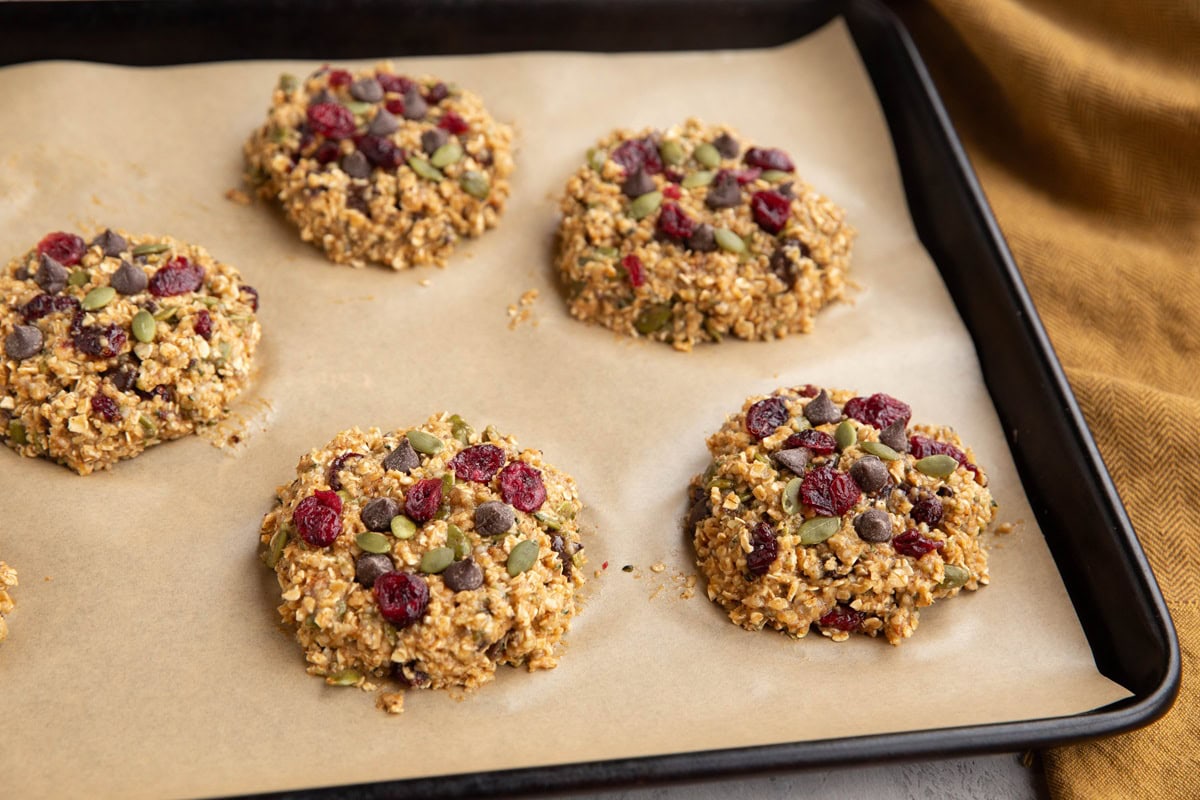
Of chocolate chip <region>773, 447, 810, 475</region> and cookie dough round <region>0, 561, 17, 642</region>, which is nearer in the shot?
cookie dough round <region>0, 561, 17, 642</region>

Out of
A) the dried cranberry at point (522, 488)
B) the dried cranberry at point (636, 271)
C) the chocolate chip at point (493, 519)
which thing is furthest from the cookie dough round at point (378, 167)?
the chocolate chip at point (493, 519)

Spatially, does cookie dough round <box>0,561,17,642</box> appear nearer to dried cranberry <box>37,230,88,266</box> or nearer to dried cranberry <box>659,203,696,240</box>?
dried cranberry <box>37,230,88,266</box>

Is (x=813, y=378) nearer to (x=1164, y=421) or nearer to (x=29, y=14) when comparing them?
(x=1164, y=421)

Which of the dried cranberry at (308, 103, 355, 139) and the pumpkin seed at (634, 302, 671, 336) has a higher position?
the dried cranberry at (308, 103, 355, 139)

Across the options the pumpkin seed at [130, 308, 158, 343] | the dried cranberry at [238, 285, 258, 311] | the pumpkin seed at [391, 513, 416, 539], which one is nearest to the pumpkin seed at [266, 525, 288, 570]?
the pumpkin seed at [391, 513, 416, 539]

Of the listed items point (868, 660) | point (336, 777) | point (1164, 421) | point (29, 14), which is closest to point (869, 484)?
point (868, 660)
